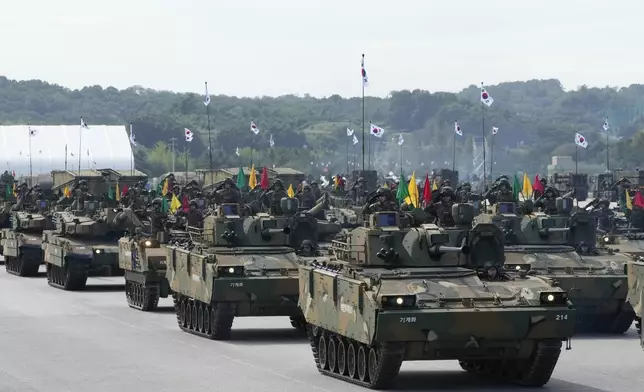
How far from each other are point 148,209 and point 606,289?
1776 centimetres

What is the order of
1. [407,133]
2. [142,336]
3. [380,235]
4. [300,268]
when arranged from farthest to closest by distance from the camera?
[407,133], [142,336], [300,268], [380,235]

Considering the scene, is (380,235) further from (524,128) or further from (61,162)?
(524,128)

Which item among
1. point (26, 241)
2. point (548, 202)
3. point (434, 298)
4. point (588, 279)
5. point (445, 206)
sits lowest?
point (26, 241)

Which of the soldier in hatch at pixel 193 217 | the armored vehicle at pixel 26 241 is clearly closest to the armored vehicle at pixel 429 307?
the soldier in hatch at pixel 193 217

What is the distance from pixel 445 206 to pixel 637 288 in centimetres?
389

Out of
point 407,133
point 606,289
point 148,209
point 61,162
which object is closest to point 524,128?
point 407,133

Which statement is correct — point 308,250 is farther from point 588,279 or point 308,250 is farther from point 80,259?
point 80,259

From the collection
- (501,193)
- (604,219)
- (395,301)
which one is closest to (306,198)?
(604,219)

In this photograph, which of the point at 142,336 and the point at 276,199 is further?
the point at 276,199

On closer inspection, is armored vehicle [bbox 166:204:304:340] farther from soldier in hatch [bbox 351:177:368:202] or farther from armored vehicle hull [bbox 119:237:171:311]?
soldier in hatch [bbox 351:177:368:202]

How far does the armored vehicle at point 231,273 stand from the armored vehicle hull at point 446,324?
6126 mm

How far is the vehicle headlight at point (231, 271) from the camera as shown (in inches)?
1299

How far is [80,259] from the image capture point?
47.2 m

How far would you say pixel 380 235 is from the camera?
27625 millimetres
